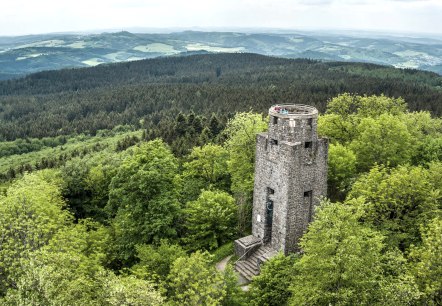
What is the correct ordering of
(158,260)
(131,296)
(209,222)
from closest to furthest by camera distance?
(131,296), (158,260), (209,222)

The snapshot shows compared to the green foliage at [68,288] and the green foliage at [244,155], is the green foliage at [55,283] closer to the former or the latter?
the green foliage at [68,288]

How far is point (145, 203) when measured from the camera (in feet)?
130

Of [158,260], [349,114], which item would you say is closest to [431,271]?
[158,260]

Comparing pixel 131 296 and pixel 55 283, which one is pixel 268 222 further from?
pixel 55 283

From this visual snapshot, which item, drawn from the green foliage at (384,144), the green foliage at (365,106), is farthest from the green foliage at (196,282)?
the green foliage at (365,106)

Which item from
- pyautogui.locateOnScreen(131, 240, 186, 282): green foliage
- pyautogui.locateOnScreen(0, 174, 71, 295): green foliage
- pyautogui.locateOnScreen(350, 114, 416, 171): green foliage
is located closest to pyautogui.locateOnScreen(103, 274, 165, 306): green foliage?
pyautogui.locateOnScreen(131, 240, 186, 282): green foliage

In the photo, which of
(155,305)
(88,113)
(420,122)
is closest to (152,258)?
(155,305)

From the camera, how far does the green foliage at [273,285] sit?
28656 mm

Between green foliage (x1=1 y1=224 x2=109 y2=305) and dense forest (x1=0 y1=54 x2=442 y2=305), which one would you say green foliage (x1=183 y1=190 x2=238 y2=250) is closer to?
dense forest (x1=0 y1=54 x2=442 y2=305)

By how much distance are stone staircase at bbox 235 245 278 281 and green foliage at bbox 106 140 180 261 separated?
23.8 ft

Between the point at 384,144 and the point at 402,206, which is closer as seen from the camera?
the point at 402,206

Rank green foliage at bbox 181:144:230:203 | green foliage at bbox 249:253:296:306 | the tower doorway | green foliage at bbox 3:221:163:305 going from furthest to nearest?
green foliage at bbox 181:144:230:203
the tower doorway
green foliage at bbox 249:253:296:306
green foliage at bbox 3:221:163:305

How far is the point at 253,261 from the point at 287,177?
8.63 m

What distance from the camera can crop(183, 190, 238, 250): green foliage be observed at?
40656 millimetres
